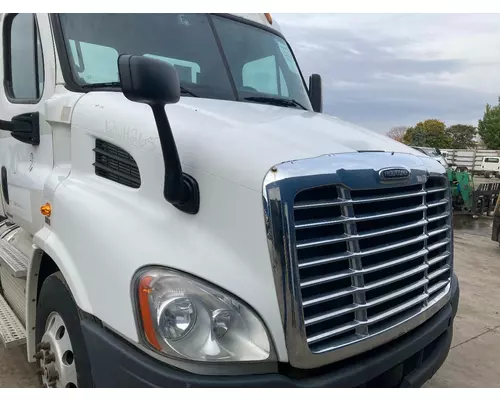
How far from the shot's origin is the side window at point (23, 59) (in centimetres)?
312

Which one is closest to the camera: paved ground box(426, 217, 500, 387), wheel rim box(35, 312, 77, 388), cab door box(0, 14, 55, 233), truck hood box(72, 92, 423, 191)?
truck hood box(72, 92, 423, 191)

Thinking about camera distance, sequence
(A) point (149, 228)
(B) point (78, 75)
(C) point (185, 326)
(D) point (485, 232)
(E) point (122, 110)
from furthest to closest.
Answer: (D) point (485, 232)
(B) point (78, 75)
(E) point (122, 110)
(A) point (149, 228)
(C) point (185, 326)

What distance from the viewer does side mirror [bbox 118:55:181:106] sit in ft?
6.37

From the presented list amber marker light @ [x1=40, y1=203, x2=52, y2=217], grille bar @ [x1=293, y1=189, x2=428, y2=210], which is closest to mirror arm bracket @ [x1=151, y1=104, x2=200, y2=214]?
grille bar @ [x1=293, y1=189, x2=428, y2=210]

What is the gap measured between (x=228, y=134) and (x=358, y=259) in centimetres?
84

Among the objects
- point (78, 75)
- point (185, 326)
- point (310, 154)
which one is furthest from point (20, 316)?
point (310, 154)

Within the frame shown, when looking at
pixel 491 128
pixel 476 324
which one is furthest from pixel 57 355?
pixel 491 128

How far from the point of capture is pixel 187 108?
2529 millimetres

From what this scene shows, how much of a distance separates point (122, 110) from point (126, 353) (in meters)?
1.22

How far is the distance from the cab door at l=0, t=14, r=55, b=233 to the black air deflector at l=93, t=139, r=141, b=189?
61 cm

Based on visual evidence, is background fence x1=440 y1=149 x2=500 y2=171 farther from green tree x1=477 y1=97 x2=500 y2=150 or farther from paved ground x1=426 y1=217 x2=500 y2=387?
paved ground x1=426 y1=217 x2=500 y2=387

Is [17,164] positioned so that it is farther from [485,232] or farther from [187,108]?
[485,232]

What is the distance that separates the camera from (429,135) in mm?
54688

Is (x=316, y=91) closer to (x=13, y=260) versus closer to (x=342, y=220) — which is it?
(x=342, y=220)
